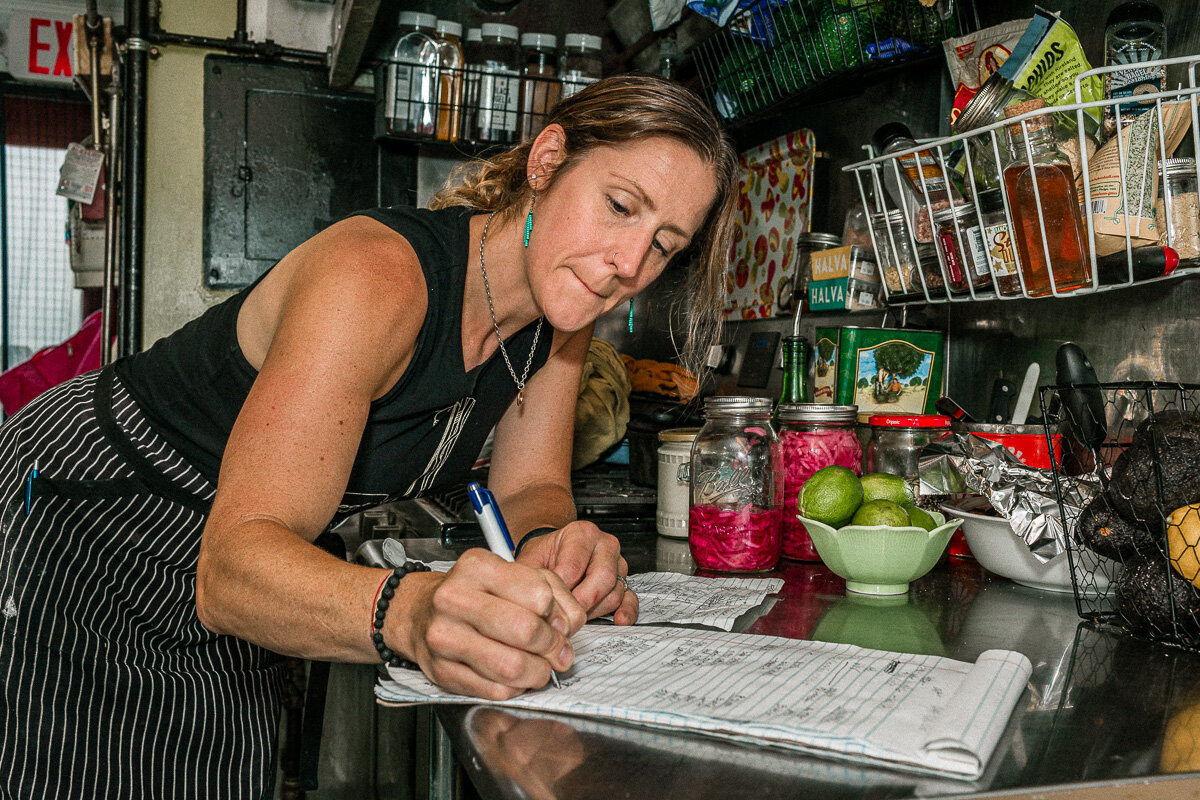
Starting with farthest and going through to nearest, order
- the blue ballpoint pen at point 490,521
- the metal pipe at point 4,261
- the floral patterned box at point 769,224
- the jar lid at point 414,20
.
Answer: the metal pipe at point 4,261
the jar lid at point 414,20
the floral patterned box at point 769,224
the blue ballpoint pen at point 490,521

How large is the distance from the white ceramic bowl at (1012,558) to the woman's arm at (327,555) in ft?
2.01

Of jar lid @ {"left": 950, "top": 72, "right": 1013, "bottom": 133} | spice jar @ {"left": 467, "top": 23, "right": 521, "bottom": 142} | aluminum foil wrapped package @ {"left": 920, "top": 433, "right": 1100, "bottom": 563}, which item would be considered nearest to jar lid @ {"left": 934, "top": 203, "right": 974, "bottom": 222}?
jar lid @ {"left": 950, "top": 72, "right": 1013, "bottom": 133}

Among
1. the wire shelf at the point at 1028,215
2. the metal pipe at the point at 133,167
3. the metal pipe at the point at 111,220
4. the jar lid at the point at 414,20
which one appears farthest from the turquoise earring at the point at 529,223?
the metal pipe at the point at 111,220

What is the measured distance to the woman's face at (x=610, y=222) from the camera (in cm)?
100

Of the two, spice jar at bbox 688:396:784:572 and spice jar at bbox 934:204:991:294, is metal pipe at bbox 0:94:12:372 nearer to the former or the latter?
spice jar at bbox 688:396:784:572

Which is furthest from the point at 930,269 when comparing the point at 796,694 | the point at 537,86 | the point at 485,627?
the point at 537,86

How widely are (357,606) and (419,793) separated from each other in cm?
91

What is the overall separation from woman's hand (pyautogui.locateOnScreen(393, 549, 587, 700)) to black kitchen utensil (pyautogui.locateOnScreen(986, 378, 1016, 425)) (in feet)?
3.01

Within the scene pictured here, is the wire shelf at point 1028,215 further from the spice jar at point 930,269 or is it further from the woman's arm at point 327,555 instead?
the woman's arm at point 327,555

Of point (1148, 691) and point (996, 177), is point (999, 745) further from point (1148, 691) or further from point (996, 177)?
point (996, 177)

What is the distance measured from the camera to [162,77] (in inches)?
91.4

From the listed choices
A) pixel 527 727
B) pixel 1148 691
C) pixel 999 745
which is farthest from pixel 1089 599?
pixel 527 727

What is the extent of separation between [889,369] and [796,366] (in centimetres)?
19

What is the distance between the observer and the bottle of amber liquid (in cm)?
106
